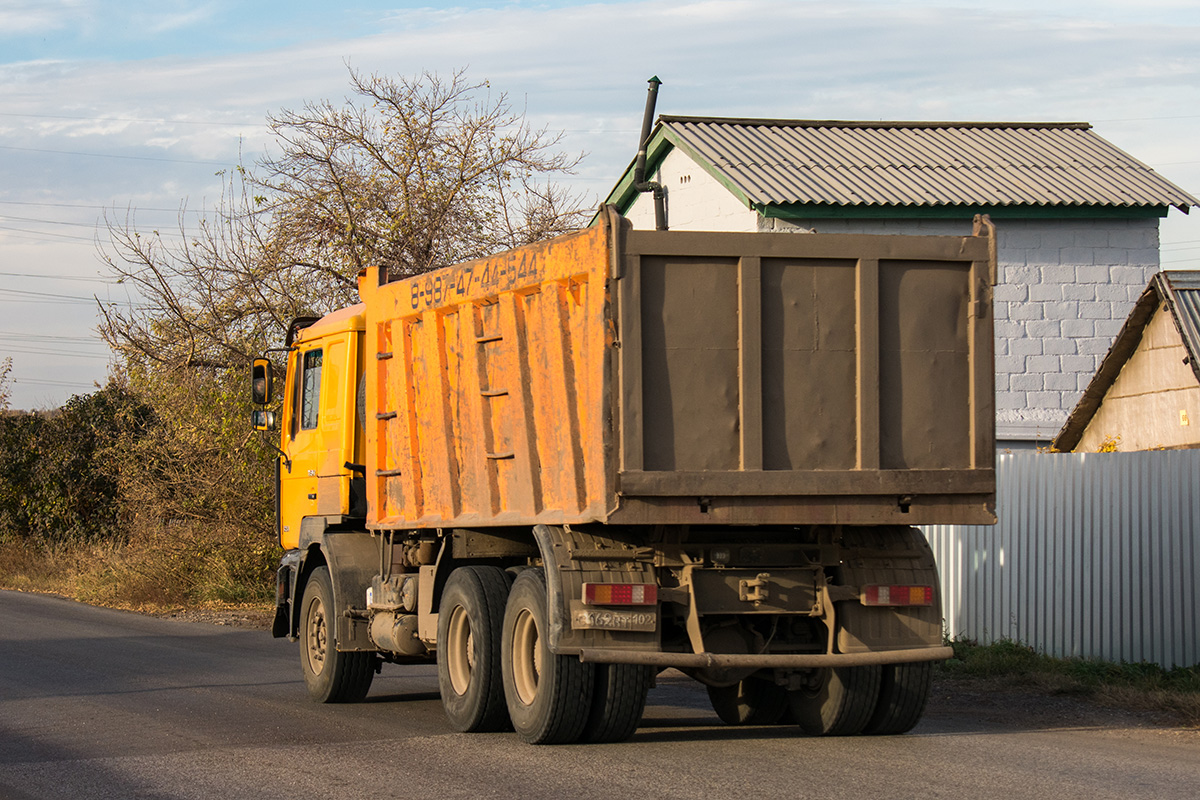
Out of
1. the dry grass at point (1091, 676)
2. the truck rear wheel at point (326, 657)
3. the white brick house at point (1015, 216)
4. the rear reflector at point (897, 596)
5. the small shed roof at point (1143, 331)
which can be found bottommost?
the dry grass at point (1091, 676)

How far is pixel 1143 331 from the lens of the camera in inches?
639

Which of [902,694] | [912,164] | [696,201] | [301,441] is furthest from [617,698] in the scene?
[912,164]

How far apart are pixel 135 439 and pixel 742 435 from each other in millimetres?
19664

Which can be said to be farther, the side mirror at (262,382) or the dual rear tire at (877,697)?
the side mirror at (262,382)

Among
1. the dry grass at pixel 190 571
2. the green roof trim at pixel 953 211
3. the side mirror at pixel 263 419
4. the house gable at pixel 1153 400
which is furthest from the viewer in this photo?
the dry grass at pixel 190 571

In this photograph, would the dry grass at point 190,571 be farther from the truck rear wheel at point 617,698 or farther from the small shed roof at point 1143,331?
the truck rear wheel at point 617,698

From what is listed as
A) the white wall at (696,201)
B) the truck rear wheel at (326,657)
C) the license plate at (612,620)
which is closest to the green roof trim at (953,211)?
the white wall at (696,201)

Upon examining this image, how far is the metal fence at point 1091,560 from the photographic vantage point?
39.2 ft

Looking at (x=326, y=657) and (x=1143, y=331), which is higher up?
(x=1143, y=331)

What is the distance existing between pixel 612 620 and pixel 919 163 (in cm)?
1437

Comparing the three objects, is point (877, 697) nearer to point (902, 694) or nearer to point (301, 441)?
point (902, 694)

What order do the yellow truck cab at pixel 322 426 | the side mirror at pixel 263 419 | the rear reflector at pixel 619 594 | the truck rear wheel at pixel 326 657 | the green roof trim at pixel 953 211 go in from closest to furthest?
the rear reflector at pixel 619 594, the truck rear wheel at pixel 326 657, the yellow truck cab at pixel 322 426, the side mirror at pixel 263 419, the green roof trim at pixel 953 211

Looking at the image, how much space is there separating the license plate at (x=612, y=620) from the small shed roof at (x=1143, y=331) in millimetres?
8255

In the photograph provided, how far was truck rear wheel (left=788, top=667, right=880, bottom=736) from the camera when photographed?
8.84m
